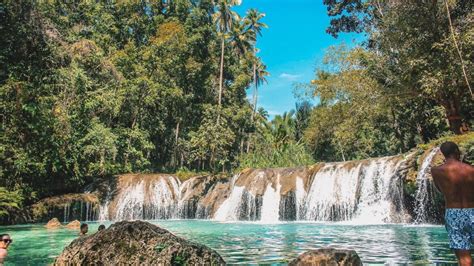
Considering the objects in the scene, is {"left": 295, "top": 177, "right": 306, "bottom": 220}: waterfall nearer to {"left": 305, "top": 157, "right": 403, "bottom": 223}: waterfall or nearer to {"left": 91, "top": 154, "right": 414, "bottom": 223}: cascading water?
{"left": 91, "top": 154, "right": 414, "bottom": 223}: cascading water

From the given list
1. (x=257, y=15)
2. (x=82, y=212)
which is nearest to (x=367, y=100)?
(x=82, y=212)

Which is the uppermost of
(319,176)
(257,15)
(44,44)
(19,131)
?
(257,15)

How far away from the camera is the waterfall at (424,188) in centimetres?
1420

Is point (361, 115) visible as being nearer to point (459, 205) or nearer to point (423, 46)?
point (423, 46)

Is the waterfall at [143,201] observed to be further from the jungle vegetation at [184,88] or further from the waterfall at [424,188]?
the waterfall at [424,188]

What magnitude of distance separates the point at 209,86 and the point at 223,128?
623 cm

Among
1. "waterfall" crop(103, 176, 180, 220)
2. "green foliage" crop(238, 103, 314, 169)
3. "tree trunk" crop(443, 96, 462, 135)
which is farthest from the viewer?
"green foliage" crop(238, 103, 314, 169)

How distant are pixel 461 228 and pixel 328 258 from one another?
1.79 metres

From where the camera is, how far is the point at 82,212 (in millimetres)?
21188

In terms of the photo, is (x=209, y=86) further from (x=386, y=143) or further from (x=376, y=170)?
(x=376, y=170)

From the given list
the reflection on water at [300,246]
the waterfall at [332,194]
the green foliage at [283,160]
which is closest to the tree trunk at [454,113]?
the waterfall at [332,194]

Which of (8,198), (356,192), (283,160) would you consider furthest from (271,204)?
(8,198)

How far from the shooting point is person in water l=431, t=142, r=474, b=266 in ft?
13.5

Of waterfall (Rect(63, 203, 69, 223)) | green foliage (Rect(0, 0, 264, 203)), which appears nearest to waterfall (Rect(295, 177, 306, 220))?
green foliage (Rect(0, 0, 264, 203))
